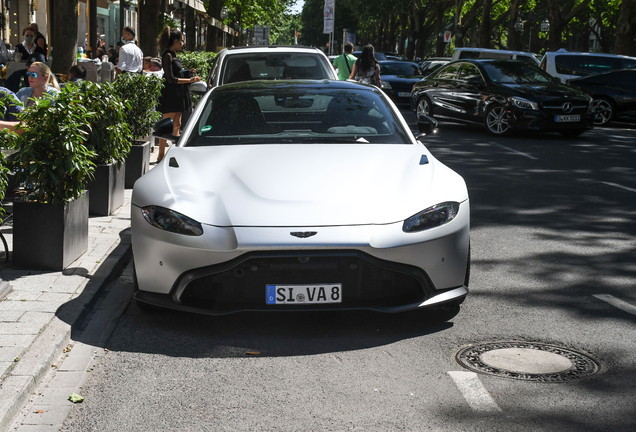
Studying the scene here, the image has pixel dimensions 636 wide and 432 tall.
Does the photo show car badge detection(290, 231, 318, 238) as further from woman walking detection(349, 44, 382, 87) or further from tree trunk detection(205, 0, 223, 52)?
tree trunk detection(205, 0, 223, 52)

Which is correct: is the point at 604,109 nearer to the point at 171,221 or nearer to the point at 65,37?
the point at 65,37

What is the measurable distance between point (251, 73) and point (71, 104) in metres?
5.49

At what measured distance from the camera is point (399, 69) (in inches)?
1094

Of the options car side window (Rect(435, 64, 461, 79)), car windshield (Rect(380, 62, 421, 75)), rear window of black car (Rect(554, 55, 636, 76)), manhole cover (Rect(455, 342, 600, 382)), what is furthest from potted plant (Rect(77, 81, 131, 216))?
car windshield (Rect(380, 62, 421, 75))

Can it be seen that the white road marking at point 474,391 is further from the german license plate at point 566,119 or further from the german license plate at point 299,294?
the german license plate at point 566,119

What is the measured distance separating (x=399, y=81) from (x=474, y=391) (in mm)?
22497

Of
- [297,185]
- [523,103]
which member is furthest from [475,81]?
[297,185]

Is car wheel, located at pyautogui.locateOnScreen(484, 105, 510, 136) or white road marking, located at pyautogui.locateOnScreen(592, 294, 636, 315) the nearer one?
white road marking, located at pyautogui.locateOnScreen(592, 294, 636, 315)

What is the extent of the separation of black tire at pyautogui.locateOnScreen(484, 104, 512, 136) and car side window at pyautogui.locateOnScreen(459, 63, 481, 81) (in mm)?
961

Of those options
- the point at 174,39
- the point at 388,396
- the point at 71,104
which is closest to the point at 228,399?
the point at 388,396

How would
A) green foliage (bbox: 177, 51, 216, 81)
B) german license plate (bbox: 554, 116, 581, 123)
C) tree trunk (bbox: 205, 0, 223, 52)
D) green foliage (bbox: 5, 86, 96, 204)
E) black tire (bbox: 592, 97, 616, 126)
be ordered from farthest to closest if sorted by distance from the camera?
tree trunk (bbox: 205, 0, 223, 52) < black tire (bbox: 592, 97, 616, 126) < green foliage (bbox: 177, 51, 216, 81) < german license plate (bbox: 554, 116, 581, 123) < green foliage (bbox: 5, 86, 96, 204)

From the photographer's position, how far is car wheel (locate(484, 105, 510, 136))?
55.2 feet

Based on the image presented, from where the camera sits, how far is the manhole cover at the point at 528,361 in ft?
13.9

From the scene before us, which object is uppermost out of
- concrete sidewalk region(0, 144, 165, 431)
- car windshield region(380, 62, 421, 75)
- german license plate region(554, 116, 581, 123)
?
car windshield region(380, 62, 421, 75)
